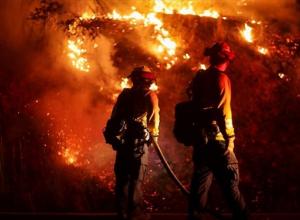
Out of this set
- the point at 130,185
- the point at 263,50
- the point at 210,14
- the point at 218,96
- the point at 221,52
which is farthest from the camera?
the point at 210,14

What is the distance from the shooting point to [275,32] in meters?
9.73

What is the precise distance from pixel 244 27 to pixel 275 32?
65 cm

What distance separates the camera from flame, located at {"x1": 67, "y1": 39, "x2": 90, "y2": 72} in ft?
33.2

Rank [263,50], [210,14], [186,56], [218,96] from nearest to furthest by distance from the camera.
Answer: [218,96] < [186,56] < [263,50] < [210,14]

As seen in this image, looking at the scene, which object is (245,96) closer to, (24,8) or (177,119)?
(177,119)

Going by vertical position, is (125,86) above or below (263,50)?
below

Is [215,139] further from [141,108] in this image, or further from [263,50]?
[263,50]

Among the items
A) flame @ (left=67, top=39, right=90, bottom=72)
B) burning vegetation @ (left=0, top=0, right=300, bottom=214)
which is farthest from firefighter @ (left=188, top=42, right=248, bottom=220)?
flame @ (left=67, top=39, right=90, bottom=72)

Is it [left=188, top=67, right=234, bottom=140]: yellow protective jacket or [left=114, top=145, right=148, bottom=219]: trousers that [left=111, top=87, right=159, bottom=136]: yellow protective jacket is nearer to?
[left=114, top=145, right=148, bottom=219]: trousers

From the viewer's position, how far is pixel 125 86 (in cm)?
988

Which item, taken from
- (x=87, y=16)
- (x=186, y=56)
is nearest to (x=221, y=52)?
(x=186, y=56)

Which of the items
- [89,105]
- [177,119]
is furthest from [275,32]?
[177,119]

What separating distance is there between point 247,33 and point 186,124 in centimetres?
512

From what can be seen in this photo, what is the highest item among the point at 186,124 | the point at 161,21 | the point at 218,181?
the point at 161,21
